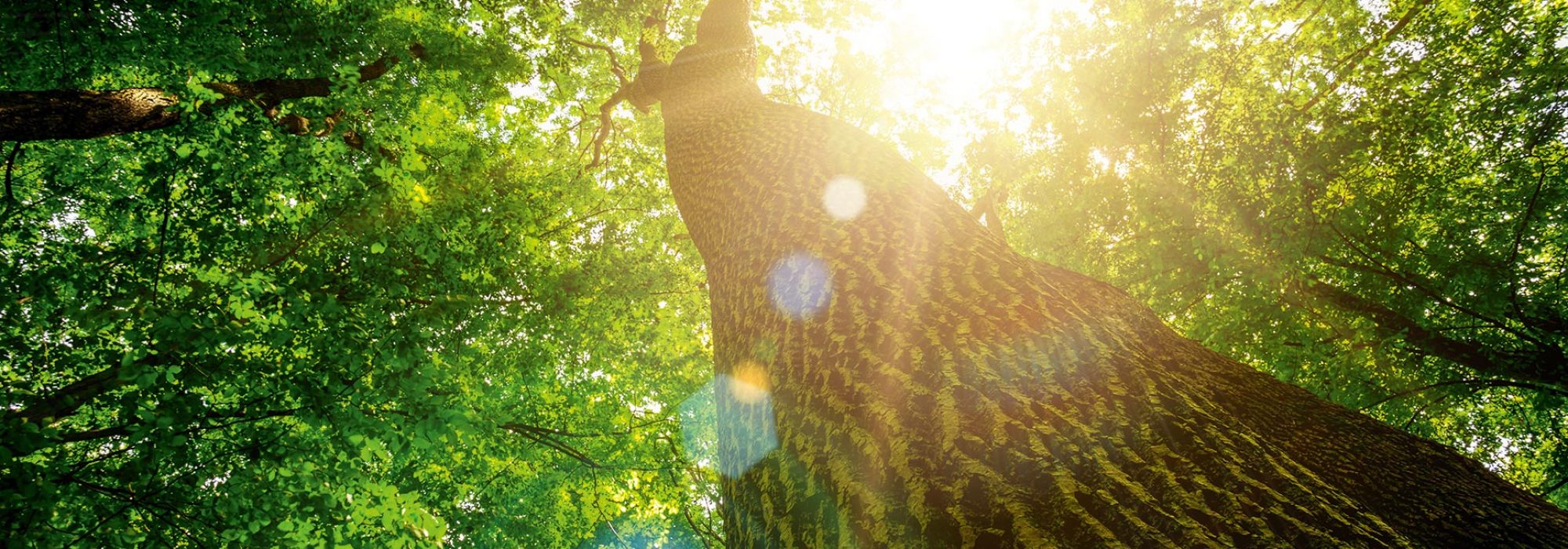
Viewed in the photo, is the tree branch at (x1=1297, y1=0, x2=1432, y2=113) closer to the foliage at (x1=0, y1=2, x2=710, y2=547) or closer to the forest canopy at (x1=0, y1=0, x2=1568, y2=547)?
the forest canopy at (x1=0, y1=0, x2=1568, y2=547)

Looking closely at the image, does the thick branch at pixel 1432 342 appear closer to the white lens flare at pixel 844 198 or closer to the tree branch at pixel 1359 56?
the tree branch at pixel 1359 56

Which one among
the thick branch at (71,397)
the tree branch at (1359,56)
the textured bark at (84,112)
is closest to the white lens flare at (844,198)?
the thick branch at (71,397)

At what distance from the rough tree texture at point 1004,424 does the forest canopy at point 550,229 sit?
3049 millimetres

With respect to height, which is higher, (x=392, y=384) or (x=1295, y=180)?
(x=1295, y=180)

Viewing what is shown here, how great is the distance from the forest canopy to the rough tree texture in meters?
3.05

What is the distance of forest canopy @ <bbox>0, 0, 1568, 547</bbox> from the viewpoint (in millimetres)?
4152

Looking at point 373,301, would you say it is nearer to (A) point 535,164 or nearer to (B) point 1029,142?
(A) point 535,164

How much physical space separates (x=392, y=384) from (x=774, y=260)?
3646mm

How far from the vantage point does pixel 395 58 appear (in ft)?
24.4

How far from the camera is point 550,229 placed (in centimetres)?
957

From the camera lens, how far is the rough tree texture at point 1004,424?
4.46ft

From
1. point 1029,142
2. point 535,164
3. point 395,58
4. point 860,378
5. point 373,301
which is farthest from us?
point 1029,142

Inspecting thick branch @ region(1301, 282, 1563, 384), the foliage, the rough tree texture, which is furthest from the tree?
the foliage

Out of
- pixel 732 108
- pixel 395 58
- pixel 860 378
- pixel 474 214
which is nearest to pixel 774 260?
pixel 860 378
